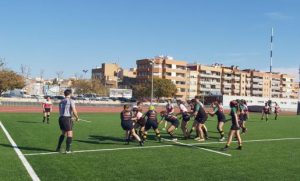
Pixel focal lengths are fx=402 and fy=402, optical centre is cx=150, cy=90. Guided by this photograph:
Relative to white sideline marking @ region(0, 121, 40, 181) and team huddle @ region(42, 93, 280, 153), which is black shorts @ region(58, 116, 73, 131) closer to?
team huddle @ region(42, 93, 280, 153)

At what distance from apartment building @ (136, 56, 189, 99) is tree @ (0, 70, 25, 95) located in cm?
4731

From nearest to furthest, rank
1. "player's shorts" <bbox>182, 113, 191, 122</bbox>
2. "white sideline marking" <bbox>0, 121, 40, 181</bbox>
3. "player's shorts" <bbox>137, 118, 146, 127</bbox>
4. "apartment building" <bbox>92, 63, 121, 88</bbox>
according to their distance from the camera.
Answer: "white sideline marking" <bbox>0, 121, 40, 181</bbox>
"player's shorts" <bbox>137, 118, 146, 127</bbox>
"player's shorts" <bbox>182, 113, 191, 122</bbox>
"apartment building" <bbox>92, 63, 121, 88</bbox>

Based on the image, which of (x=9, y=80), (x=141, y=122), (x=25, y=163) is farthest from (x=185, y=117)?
(x=9, y=80)

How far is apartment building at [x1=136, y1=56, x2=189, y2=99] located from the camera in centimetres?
12825

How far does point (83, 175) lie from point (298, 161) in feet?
22.3

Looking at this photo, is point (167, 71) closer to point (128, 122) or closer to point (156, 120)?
point (156, 120)

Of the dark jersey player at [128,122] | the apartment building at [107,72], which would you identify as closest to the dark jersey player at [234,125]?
the dark jersey player at [128,122]

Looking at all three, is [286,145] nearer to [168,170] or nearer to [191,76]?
[168,170]

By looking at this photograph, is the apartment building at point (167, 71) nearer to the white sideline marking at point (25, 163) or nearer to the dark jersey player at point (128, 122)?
the dark jersey player at point (128, 122)

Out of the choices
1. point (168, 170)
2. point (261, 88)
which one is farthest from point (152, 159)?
point (261, 88)

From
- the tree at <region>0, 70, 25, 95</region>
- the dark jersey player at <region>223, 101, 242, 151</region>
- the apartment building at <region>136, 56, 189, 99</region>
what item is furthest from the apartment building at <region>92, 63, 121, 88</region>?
the dark jersey player at <region>223, 101, 242, 151</region>

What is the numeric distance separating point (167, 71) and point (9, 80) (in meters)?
55.5

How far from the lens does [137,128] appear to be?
17.5 metres

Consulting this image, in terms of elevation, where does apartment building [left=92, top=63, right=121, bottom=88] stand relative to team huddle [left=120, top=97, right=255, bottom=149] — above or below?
above
